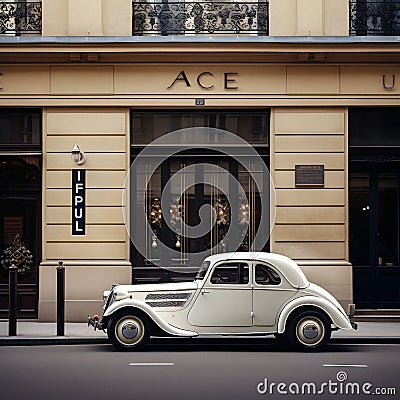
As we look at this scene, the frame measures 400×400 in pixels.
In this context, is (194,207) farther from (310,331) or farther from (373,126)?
(310,331)

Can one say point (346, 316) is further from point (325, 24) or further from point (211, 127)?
point (325, 24)

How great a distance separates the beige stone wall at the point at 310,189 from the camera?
56.5 ft

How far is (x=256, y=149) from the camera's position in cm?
1748

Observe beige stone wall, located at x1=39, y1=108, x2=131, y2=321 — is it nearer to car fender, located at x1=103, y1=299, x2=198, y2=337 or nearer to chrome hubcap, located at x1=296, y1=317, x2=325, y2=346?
car fender, located at x1=103, y1=299, x2=198, y2=337

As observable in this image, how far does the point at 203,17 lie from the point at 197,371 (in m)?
8.57

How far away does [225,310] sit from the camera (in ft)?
43.9

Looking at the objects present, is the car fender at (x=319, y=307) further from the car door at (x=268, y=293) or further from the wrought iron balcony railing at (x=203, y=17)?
the wrought iron balcony railing at (x=203, y=17)

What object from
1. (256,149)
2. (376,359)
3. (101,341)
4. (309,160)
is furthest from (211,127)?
(376,359)

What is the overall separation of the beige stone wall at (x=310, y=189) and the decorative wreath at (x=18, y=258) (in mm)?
Result: 4971

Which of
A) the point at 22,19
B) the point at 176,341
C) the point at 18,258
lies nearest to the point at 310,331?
the point at 176,341

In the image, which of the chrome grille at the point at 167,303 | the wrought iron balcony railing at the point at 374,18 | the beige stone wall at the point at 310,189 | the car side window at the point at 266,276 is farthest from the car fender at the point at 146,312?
the wrought iron balcony railing at the point at 374,18

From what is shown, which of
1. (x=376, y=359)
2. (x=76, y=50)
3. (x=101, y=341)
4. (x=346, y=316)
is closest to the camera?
(x=376, y=359)

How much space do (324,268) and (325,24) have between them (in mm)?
4917

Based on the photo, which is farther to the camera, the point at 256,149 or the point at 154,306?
the point at 256,149
